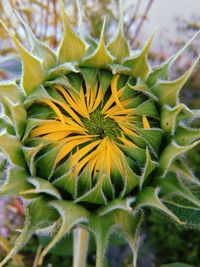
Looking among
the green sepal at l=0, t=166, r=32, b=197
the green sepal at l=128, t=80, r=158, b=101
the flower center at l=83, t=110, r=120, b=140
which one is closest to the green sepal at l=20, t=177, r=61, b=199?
the green sepal at l=0, t=166, r=32, b=197

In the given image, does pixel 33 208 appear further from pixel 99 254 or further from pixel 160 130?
pixel 160 130

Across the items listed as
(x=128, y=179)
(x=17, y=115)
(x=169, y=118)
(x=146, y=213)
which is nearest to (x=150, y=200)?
(x=128, y=179)

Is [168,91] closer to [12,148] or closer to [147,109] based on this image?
[147,109]

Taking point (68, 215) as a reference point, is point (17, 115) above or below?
above

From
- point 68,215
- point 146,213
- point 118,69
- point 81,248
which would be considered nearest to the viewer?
point 68,215

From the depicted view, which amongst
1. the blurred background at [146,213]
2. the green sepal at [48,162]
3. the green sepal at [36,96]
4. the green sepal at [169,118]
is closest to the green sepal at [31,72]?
the green sepal at [36,96]

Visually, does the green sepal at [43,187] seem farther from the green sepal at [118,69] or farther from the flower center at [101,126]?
the green sepal at [118,69]

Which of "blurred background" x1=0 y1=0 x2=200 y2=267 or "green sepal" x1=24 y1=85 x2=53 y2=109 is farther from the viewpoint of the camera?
"blurred background" x1=0 y1=0 x2=200 y2=267

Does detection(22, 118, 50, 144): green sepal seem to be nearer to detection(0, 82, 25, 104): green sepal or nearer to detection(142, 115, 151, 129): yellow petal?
detection(0, 82, 25, 104): green sepal
